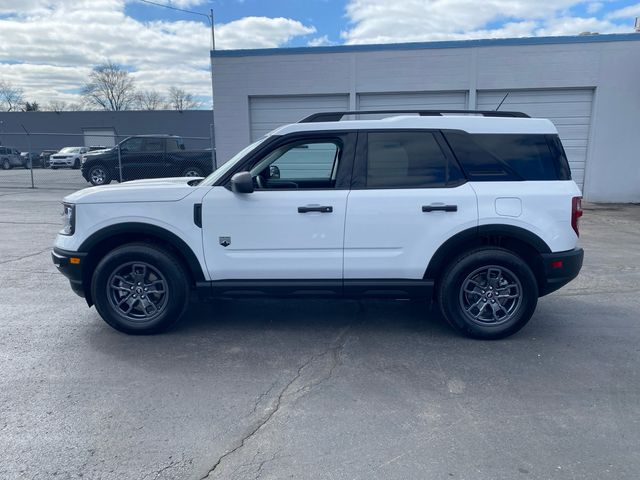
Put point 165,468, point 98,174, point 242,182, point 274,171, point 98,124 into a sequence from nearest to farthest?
point 165,468, point 242,182, point 274,171, point 98,174, point 98,124

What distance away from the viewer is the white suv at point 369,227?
439cm

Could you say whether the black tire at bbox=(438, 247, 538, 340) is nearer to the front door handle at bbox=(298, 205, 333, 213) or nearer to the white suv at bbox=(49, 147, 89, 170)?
the front door handle at bbox=(298, 205, 333, 213)

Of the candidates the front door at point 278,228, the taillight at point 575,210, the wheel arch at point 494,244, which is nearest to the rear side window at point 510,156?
the taillight at point 575,210

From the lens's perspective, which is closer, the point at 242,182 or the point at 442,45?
the point at 242,182

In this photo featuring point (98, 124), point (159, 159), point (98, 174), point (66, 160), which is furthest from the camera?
point (98, 124)

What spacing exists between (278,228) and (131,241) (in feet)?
4.65

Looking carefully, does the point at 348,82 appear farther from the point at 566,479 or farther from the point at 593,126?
the point at 566,479

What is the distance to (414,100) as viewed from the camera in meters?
14.5

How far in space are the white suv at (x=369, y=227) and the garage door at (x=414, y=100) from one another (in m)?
10.3

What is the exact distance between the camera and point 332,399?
3.52m

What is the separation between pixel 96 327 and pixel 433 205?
343 centimetres

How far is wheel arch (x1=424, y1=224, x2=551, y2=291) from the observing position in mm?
4396

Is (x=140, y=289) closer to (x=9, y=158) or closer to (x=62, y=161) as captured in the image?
(x=62, y=161)

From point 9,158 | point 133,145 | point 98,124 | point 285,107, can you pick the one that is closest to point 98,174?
point 133,145
